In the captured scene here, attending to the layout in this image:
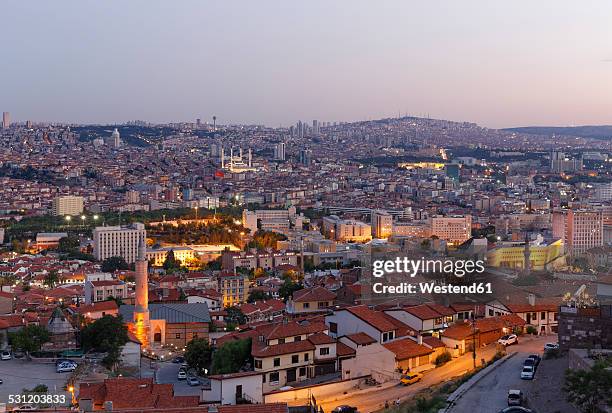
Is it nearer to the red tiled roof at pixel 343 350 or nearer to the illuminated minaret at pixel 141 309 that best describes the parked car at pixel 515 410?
the red tiled roof at pixel 343 350

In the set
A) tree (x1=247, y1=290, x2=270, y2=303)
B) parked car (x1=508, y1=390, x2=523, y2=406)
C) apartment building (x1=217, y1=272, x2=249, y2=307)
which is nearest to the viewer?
parked car (x1=508, y1=390, x2=523, y2=406)

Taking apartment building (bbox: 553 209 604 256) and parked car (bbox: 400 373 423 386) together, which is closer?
parked car (bbox: 400 373 423 386)

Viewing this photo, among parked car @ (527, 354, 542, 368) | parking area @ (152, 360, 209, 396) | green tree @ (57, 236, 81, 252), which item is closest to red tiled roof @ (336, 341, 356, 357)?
parking area @ (152, 360, 209, 396)

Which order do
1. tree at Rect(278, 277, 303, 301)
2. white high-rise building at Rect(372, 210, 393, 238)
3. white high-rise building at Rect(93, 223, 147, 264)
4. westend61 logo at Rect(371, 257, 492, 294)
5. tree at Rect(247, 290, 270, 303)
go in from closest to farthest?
1. westend61 logo at Rect(371, 257, 492, 294)
2. tree at Rect(278, 277, 303, 301)
3. tree at Rect(247, 290, 270, 303)
4. white high-rise building at Rect(93, 223, 147, 264)
5. white high-rise building at Rect(372, 210, 393, 238)

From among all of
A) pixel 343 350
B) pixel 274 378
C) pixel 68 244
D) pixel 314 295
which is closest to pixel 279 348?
pixel 274 378

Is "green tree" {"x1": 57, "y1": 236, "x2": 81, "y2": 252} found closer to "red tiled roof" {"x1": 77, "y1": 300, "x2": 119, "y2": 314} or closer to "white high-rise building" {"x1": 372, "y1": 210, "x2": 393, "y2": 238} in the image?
"white high-rise building" {"x1": 372, "y1": 210, "x2": 393, "y2": 238}

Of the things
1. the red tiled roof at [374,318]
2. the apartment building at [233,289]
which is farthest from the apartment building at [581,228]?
the red tiled roof at [374,318]
